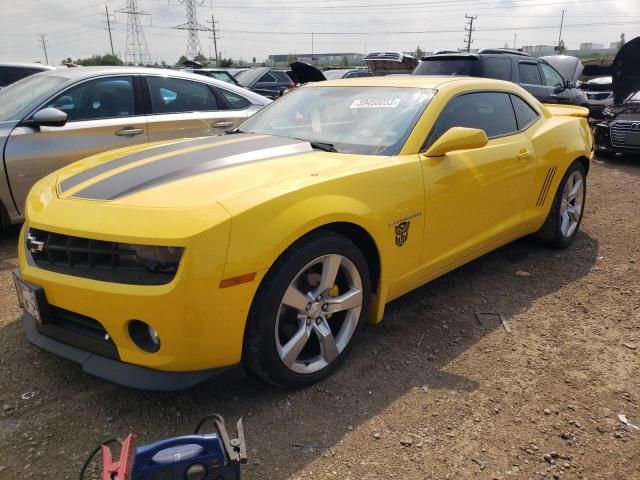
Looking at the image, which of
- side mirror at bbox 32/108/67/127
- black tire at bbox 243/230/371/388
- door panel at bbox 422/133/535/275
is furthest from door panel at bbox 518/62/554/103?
black tire at bbox 243/230/371/388

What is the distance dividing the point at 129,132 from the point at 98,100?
0.38 metres

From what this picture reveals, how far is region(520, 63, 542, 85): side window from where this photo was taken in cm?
951

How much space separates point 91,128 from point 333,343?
10.7 feet

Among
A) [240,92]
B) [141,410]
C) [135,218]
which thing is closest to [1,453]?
[141,410]

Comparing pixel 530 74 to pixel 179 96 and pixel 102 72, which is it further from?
pixel 102 72

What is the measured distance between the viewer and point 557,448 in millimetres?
2248

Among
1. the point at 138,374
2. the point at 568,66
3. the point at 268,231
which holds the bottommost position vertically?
the point at 138,374

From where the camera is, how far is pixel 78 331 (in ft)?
7.68

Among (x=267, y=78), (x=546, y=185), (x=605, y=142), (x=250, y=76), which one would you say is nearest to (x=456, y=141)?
(x=546, y=185)

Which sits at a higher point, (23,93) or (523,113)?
(23,93)

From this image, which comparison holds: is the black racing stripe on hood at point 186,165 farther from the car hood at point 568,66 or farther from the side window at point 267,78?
the car hood at point 568,66

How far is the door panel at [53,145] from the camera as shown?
430 cm

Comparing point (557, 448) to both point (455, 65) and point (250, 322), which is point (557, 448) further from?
point (455, 65)

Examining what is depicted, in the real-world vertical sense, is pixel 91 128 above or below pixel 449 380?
above
